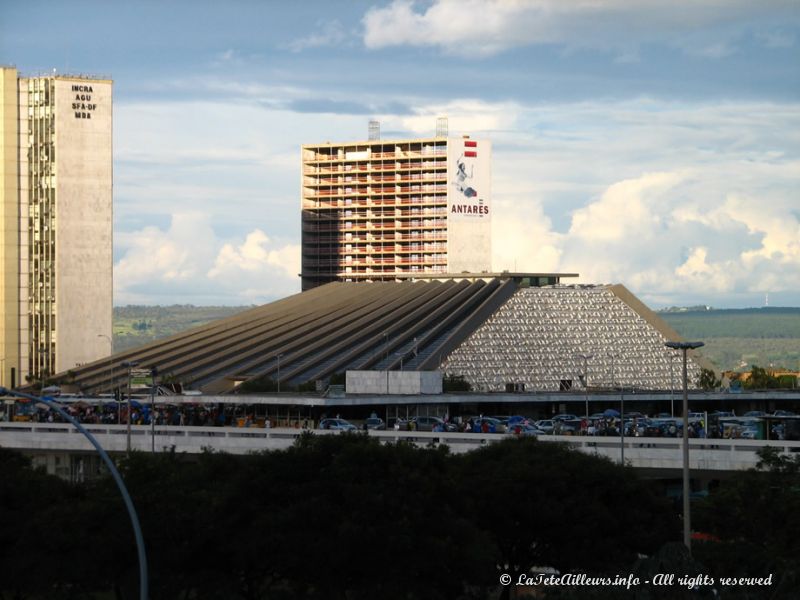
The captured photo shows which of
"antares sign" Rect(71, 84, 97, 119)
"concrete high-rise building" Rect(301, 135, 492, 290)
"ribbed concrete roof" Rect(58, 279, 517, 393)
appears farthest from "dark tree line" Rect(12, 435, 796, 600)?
"concrete high-rise building" Rect(301, 135, 492, 290)

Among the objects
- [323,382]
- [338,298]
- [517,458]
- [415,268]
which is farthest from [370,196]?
[517,458]

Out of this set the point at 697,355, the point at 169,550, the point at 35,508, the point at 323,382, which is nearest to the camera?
the point at 169,550

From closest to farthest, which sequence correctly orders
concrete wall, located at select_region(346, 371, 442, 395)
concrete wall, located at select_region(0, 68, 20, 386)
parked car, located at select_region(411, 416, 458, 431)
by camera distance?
parked car, located at select_region(411, 416, 458, 431) → concrete wall, located at select_region(346, 371, 442, 395) → concrete wall, located at select_region(0, 68, 20, 386)

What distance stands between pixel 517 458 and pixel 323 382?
221ft

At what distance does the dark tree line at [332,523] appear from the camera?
44.5 metres

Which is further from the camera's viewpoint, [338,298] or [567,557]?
[338,298]

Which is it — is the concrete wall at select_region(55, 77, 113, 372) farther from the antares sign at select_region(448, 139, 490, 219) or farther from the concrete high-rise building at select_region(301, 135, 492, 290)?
the antares sign at select_region(448, 139, 490, 219)

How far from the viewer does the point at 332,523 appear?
4481cm

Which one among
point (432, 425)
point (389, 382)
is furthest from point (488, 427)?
point (389, 382)

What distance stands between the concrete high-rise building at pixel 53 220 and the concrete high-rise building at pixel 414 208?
37126mm

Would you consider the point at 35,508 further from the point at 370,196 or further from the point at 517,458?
the point at 370,196

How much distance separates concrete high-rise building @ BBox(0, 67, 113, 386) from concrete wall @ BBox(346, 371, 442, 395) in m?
71.4

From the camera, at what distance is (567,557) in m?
51.9

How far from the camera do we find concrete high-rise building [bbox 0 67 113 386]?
170m
